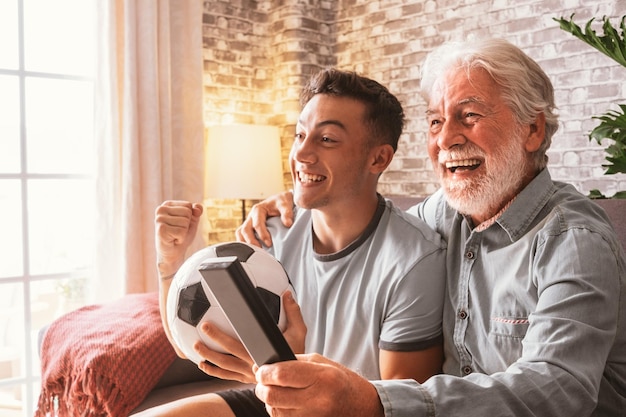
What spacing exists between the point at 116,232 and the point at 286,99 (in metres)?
1.38

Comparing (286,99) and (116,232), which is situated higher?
(286,99)

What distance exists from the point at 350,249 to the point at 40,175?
2.27 metres

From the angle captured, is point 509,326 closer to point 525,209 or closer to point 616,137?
point 525,209

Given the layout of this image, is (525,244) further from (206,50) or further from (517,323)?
(206,50)

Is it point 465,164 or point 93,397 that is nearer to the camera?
point 465,164

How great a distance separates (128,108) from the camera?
3.39 metres

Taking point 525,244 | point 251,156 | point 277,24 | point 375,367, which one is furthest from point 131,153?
point 525,244

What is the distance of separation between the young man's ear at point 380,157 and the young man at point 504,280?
203mm

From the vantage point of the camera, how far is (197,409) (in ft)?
4.91

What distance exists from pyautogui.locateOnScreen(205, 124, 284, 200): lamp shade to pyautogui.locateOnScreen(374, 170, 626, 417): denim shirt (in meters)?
2.02

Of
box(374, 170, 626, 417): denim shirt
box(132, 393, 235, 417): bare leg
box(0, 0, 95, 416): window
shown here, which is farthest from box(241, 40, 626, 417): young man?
box(0, 0, 95, 416): window

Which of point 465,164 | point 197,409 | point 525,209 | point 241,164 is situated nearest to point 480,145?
point 465,164

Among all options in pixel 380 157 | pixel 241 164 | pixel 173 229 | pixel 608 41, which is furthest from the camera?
pixel 241 164

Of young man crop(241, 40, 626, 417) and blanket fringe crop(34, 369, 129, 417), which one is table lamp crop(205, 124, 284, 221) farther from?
young man crop(241, 40, 626, 417)
